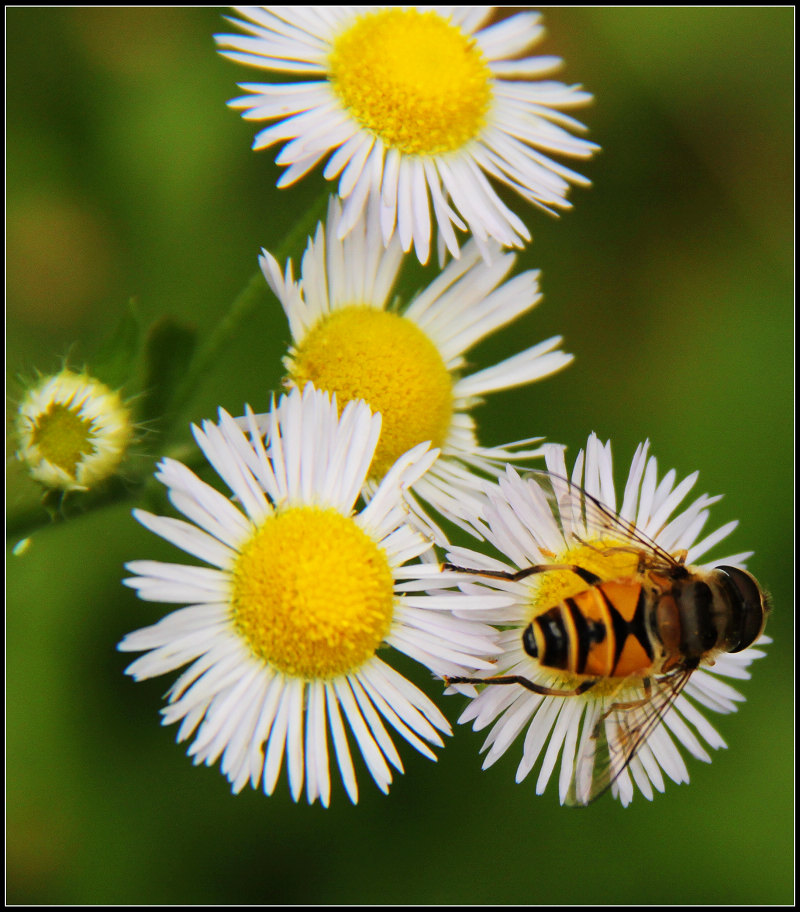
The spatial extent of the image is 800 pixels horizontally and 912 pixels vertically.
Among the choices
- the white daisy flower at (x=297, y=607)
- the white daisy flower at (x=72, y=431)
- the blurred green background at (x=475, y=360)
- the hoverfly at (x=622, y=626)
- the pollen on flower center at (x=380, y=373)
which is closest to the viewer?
the white daisy flower at (x=297, y=607)

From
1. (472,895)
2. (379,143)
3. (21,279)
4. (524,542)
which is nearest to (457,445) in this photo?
(524,542)

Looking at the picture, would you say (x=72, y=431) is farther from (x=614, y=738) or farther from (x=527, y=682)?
(x=614, y=738)

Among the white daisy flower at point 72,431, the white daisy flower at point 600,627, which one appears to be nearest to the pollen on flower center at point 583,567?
the white daisy flower at point 600,627

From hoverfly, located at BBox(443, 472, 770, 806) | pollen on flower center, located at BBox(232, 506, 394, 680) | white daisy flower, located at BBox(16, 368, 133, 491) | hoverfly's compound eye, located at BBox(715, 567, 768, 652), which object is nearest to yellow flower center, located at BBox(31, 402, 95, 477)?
white daisy flower, located at BBox(16, 368, 133, 491)

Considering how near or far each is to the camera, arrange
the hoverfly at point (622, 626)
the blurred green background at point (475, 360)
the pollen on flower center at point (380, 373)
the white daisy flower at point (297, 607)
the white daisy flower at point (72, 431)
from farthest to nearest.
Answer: the blurred green background at point (475, 360)
the pollen on flower center at point (380, 373)
the white daisy flower at point (72, 431)
the hoverfly at point (622, 626)
the white daisy flower at point (297, 607)

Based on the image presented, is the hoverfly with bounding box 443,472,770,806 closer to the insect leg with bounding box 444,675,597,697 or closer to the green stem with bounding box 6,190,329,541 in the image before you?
the insect leg with bounding box 444,675,597,697

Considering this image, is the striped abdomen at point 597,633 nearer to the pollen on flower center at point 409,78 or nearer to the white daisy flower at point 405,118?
the white daisy flower at point 405,118

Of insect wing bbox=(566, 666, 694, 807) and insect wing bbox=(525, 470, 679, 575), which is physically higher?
insect wing bbox=(525, 470, 679, 575)
